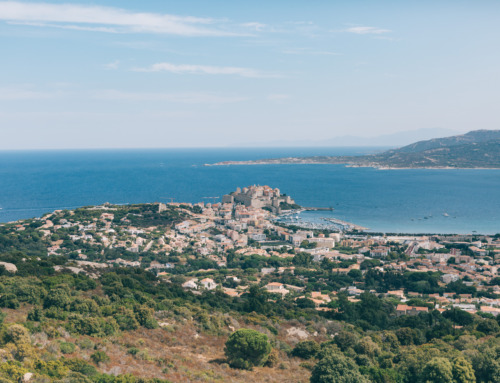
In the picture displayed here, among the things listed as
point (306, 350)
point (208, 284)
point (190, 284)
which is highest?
point (306, 350)

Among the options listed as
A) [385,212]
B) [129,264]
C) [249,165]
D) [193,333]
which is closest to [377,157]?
[249,165]

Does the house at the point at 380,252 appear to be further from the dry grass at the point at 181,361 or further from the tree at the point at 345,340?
the dry grass at the point at 181,361

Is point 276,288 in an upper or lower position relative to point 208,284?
lower

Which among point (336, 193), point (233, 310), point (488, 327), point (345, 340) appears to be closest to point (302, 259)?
point (233, 310)

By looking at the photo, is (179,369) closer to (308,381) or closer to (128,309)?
(308,381)

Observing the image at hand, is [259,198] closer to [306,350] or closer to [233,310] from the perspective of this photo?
[233,310]
